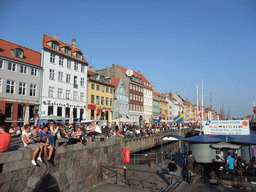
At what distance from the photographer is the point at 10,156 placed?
683 centimetres

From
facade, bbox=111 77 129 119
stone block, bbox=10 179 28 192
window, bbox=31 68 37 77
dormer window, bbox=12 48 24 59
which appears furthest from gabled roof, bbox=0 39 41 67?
stone block, bbox=10 179 28 192

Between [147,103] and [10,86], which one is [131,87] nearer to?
[147,103]

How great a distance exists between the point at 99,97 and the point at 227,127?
34.3 meters

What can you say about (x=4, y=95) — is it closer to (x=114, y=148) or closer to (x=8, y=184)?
(x=114, y=148)

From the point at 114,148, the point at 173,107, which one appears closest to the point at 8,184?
the point at 114,148

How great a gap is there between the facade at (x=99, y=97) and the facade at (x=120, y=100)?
1.71 meters

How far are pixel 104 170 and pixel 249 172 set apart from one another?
7813 millimetres

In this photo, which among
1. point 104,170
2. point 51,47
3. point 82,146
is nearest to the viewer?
point 82,146

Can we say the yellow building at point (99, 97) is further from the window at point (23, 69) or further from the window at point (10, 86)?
the window at point (10, 86)

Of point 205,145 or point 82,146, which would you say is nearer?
point 82,146

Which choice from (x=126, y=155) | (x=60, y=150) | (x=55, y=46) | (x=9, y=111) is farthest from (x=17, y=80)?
(x=60, y=150)

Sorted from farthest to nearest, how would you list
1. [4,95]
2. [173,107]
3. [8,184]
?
[173,107]
[4,95]
[8,184]

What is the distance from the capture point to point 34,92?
3341 centimetres

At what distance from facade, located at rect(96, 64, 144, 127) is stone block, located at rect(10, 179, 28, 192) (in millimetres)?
51657
